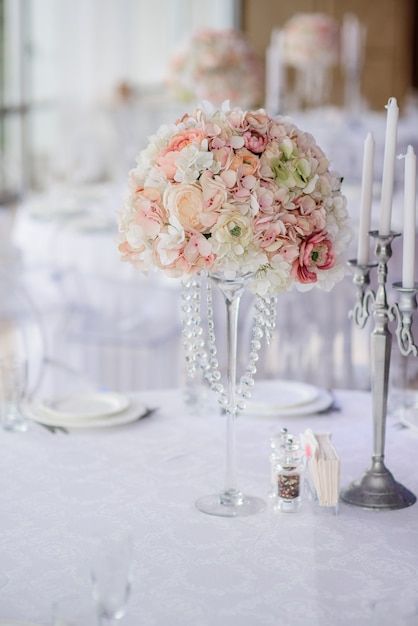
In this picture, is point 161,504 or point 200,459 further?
point 200,459

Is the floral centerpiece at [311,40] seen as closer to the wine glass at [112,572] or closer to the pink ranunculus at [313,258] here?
the pink ranunculus at [313,258]

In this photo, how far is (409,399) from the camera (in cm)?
224

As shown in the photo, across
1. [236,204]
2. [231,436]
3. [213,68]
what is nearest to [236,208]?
[236,204]

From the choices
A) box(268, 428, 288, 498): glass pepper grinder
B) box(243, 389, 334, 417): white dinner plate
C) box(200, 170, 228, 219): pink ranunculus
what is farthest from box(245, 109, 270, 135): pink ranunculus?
box(243, 389, 334, 417): white dinner plate

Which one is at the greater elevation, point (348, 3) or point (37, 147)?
point (348, 3)

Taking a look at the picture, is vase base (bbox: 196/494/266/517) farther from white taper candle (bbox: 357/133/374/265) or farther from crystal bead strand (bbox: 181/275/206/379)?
white taper candle (bbox: 357/133/374/265)

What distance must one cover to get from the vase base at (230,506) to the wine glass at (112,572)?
1.66ft

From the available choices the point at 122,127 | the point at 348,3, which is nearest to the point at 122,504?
the point at 122,127

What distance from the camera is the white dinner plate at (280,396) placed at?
218 centimetres

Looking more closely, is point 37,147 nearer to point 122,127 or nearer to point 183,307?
point 122,127

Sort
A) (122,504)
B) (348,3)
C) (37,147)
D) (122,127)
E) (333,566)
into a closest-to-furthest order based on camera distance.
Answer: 1. (333,566)
2. (122,504)
3. (122,127)
4. (37,147)
5. (348,3)

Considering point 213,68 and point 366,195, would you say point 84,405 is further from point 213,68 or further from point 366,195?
point 213,68

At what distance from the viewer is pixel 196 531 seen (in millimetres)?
1593

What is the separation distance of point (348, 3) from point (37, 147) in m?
3.31
